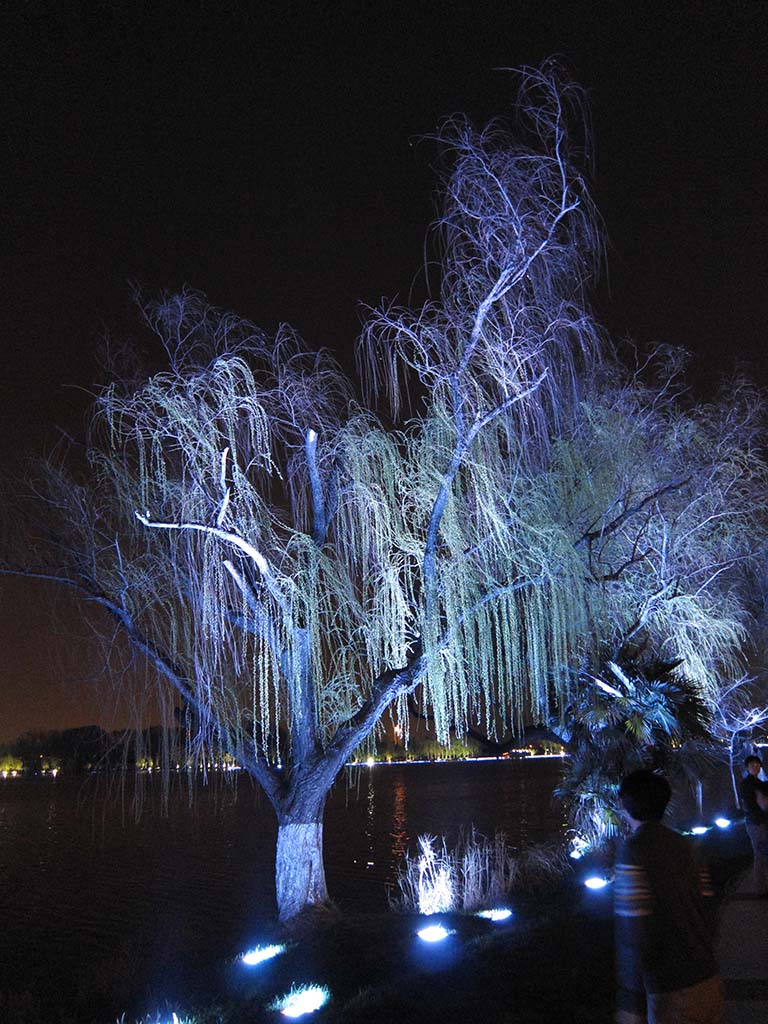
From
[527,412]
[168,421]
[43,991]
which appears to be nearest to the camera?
[168,421]

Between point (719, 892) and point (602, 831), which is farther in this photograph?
point (602, 831)

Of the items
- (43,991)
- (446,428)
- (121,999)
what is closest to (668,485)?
(446,428)

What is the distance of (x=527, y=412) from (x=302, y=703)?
474 cm

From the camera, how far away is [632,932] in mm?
2959

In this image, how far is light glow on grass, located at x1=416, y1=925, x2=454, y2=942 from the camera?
8539 mm

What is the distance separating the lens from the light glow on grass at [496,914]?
9.34 m

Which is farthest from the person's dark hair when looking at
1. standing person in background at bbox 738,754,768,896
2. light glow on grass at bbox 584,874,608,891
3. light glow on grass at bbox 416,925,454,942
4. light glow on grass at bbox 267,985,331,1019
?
light glow on grass at bbox 584,874,608,891

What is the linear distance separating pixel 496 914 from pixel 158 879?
54.2ft

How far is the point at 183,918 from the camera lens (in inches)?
696

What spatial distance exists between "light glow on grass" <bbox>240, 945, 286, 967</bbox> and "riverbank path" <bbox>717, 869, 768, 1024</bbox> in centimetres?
471

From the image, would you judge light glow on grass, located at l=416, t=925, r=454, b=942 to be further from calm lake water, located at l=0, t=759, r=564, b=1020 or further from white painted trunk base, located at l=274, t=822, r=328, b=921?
white painted trunk base, located at l=274, t=822, r=328, b=921

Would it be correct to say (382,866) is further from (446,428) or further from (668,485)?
(446,428)

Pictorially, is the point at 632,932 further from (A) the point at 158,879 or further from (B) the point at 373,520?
(A) the point at 158,879

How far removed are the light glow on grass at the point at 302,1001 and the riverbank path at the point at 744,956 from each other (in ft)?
9.77
